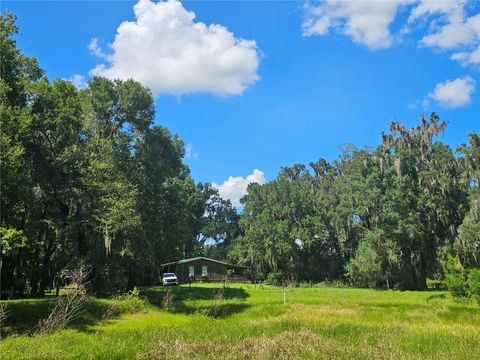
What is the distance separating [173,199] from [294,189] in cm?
2866

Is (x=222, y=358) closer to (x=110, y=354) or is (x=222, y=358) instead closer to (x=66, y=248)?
(x=110, y=354)

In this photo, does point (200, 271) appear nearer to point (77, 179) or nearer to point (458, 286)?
point (77, 179)


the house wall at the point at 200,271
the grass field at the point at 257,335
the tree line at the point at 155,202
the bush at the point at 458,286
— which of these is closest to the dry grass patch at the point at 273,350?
the grass field at the point at 257,335

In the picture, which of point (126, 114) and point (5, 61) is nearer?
point (5, 61)

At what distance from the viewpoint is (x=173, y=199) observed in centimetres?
4366

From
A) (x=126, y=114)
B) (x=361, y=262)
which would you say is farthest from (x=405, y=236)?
(x=126, y=114)

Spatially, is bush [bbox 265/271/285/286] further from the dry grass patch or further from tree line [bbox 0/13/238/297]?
the dry grass patch

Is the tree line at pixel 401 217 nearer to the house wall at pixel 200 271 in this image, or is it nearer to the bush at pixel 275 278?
the bush at pixel 275 278

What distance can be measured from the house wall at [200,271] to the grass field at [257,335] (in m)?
35.9

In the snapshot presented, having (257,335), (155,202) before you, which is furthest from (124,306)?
(155,202)

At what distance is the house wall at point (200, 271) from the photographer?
203ft

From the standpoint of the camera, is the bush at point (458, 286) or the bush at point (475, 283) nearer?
the bush at point (475, 283)

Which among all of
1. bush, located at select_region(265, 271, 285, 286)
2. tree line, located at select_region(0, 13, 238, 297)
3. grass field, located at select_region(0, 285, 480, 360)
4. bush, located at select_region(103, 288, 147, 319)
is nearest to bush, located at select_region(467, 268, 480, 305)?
grass field, located at select_region(0, 285, 480, 360)

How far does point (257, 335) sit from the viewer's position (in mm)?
16016
